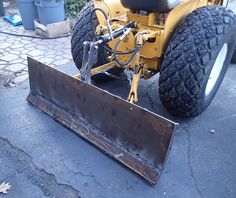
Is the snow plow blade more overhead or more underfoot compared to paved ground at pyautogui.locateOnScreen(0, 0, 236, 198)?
more overhead

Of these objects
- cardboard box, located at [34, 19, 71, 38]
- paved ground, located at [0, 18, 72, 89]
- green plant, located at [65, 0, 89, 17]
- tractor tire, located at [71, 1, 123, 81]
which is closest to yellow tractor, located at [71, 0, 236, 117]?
tractor tire, located at [71, 1, 123, 81]

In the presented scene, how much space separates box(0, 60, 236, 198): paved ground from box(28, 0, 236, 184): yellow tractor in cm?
12

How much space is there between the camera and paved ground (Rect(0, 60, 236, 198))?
205 centimetres

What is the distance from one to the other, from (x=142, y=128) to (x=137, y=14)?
100 cm

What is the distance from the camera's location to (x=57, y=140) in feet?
8.23

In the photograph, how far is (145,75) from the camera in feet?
8.84

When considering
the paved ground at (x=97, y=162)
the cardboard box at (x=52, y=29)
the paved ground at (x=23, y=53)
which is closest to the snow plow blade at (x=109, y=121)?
the paved ground at (x=97, y=162)

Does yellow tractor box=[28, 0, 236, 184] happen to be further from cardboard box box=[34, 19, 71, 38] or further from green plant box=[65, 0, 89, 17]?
green plant box=[65, 0, 89, 17]

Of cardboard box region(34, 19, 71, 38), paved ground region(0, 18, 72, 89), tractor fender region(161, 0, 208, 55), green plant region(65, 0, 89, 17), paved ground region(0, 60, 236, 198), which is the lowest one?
paved ground region(0, 60, 236, 198)

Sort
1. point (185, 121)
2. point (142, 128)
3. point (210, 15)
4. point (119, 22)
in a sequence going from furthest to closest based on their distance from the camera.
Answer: point (185, 121) < point (119, 22) < point (210, 15) < point (142, 128)

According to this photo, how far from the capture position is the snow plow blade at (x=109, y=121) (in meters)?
1.96

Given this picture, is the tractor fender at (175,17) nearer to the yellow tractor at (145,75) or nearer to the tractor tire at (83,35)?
the yellow tractor at (145,75)

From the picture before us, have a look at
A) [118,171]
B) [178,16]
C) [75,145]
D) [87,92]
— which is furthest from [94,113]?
[178,16]

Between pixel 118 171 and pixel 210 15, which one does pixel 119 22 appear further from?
pixel 118 171
